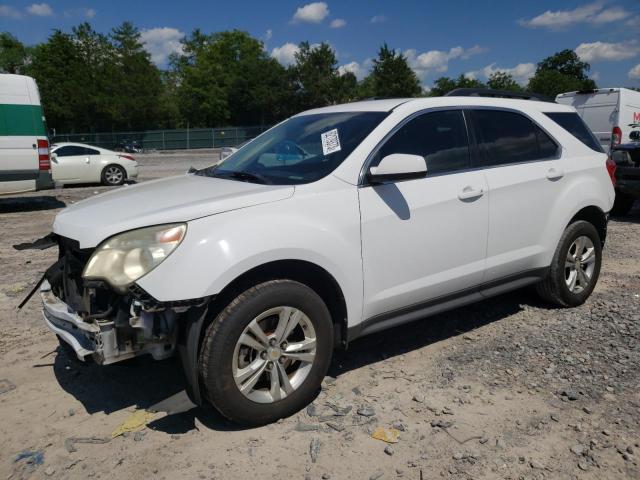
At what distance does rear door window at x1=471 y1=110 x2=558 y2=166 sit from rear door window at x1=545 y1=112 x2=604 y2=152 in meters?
0.28

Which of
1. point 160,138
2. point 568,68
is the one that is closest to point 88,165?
point 160,138

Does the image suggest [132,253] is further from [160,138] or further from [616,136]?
[160,138]

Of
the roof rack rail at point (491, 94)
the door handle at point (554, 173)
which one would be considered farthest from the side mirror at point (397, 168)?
the door handle at point (554, 173)

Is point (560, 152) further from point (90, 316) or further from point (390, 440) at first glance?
point (90, 316)

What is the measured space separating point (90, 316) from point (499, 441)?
2226mm

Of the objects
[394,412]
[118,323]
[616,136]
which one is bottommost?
[394,412]

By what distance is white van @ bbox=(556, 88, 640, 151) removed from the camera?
13.4 meters

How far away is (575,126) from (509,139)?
987 millimetres

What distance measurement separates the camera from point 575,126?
4875 mm

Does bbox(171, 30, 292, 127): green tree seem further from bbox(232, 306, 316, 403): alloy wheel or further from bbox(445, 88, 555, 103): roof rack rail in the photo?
bbox(232, 306, 316, 403): alloy wheel

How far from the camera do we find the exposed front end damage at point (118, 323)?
2.76 meters

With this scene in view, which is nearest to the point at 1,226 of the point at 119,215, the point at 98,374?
the point at 98,374

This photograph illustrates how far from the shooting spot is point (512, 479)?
8.72 feet

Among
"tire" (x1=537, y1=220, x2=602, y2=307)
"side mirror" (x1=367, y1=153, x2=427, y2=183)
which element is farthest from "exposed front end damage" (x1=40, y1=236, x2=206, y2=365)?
"tire" (x1=537, y1=220, x2=602, y2=307)
